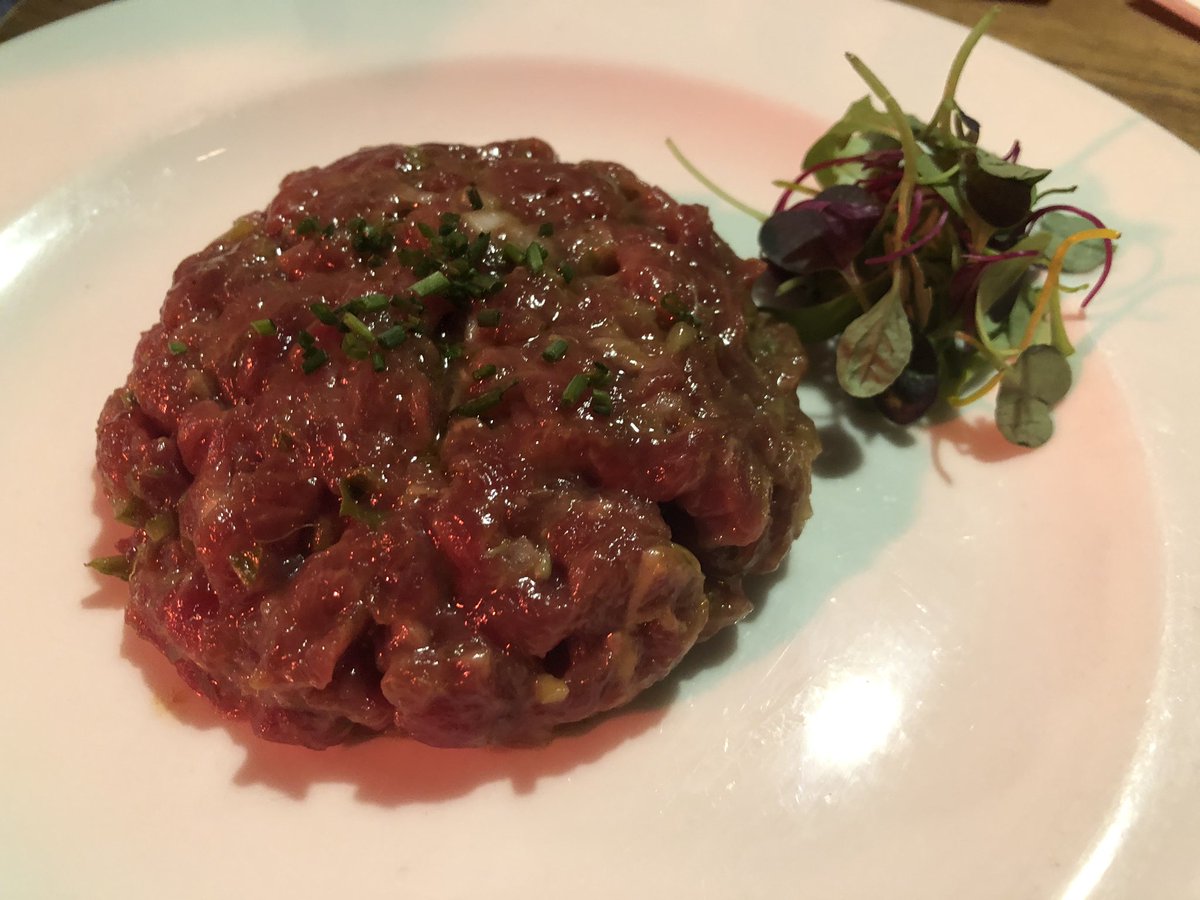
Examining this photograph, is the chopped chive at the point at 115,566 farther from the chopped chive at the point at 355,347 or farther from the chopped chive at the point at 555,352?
the chopped chive at the point at 555,352

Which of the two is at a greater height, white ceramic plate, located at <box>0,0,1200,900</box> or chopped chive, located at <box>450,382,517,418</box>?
chopped chive, located at <box>450,382,517,418</box>

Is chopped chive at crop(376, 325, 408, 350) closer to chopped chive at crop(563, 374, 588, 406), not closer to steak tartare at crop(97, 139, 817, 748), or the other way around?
steak tartare at crop(97, 139, 817, 748)

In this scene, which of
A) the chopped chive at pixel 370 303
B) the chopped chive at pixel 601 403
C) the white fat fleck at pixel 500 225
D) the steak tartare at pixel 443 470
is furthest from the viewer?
the white fat fleck at pixel 500 225

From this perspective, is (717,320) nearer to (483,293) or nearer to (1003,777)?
(483,293)

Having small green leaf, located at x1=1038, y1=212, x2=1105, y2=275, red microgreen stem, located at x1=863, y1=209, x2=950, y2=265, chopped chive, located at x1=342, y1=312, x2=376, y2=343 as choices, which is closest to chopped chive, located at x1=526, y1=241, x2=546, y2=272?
chopped chive, located at x1=342, y1=312, x2=376, y2=343

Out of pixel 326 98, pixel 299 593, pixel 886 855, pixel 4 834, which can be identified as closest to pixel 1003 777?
pixel 886 855

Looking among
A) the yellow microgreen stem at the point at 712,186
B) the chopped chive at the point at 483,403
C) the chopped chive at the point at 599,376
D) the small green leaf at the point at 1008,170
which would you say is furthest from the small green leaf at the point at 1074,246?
the chopped chive at the point at 483,403
